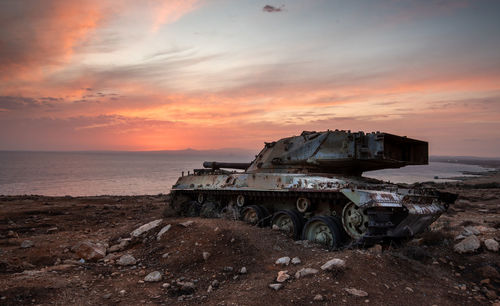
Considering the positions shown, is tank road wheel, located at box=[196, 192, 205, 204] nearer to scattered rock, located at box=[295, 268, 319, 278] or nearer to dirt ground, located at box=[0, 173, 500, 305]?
dirt ground, located at box=[0, 173, 500, 305]

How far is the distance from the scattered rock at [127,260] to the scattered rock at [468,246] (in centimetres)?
770

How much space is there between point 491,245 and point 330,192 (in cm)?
384

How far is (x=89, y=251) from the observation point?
9.91 meters

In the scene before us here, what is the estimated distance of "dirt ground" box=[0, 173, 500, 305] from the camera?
6.43 metres

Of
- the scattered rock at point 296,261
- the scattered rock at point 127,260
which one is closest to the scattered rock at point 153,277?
the scattered rock at point 127,260

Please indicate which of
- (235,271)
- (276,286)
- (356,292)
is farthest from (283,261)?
(356,292)

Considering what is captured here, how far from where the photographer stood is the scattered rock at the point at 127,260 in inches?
357

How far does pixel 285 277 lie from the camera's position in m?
6.98

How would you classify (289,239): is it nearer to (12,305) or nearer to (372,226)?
(372,226)

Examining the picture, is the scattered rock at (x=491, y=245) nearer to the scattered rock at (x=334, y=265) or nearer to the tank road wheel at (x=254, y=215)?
the scattered rock at (x=334, y=265)

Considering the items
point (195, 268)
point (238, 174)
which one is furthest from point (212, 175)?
point (195, 268)

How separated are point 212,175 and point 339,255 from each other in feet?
25.6

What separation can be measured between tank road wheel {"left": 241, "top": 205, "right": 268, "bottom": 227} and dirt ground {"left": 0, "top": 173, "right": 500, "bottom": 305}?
4.24ft

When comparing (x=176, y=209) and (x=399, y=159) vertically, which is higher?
(x=399, y=159)
